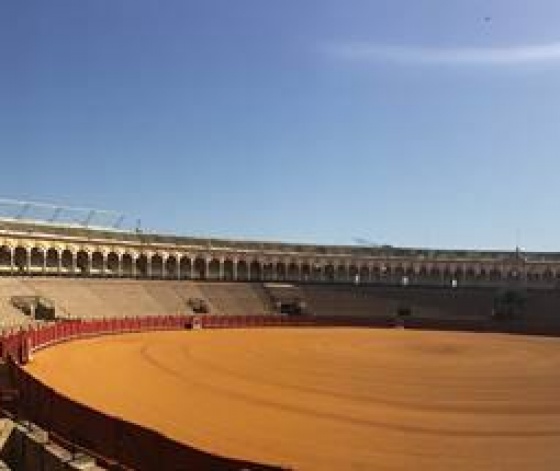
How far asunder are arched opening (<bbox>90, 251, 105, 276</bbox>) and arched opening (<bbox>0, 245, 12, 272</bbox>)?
8.05m

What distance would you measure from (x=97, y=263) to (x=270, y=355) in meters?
29.9

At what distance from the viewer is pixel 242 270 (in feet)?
242

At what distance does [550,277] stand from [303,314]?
28611mm

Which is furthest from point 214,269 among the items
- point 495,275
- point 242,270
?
point 495,275

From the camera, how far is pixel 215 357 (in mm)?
34094

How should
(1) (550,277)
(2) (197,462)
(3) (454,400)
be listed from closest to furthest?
(2) (197,462), (3) (454,400), (1) (550,277)

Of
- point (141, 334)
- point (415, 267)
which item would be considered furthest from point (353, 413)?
point (415, 267)

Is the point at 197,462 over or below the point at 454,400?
over

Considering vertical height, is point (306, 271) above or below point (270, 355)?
above

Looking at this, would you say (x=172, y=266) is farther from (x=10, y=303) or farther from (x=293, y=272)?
(x=10, y=303)

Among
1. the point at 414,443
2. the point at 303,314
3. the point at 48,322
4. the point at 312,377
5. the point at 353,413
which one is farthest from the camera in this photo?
the point at 303,314

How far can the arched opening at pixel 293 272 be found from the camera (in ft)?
250

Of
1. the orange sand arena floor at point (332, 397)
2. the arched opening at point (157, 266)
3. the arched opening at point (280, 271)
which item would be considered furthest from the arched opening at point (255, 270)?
the orange sand arena floor at point (332, 397)

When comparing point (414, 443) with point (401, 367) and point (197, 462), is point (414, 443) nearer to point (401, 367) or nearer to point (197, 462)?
point (197, 462)
